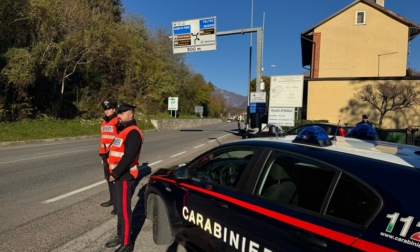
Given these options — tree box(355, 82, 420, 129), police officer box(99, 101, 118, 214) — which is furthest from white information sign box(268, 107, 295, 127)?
tree box(355, 82, 420, 129)

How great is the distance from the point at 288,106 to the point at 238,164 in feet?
36.5

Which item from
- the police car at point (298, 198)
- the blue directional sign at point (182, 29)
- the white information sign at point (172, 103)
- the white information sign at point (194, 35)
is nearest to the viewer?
the police car at point (298, 198)

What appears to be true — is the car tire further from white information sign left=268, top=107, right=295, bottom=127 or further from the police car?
white information sign left=268, top=107, right=295, bottom=127

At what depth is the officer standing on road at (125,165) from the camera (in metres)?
3.70

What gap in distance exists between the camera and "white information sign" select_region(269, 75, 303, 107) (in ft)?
45.0

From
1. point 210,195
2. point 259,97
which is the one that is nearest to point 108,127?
point 210,195

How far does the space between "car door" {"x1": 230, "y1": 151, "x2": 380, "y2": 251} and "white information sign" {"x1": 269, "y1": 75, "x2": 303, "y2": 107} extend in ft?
37.5

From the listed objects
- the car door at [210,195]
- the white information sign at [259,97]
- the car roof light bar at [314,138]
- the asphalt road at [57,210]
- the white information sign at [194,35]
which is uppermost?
the white information sign at [194,35]

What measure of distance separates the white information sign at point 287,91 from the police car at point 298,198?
10851 millimetres

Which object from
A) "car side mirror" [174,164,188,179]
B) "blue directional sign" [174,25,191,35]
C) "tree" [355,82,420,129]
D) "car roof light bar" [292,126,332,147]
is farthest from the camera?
"tree" [355,82,420,129]

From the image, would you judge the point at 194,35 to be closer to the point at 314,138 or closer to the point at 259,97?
the point at 259,97

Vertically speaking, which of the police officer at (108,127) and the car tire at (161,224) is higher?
the police officer at (108,127)

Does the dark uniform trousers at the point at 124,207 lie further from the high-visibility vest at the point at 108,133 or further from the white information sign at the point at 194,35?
the white information sign at the point at 194,35

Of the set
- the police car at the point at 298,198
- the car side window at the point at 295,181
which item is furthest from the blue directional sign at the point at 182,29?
the car side window at the point at 295,181
